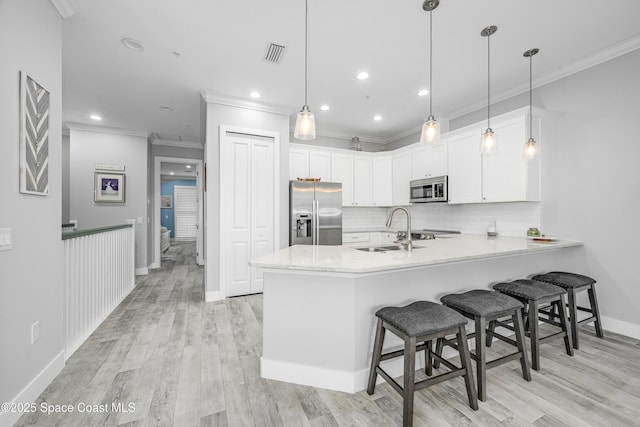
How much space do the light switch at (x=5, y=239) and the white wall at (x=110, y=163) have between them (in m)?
4.25

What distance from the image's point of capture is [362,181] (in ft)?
17.4

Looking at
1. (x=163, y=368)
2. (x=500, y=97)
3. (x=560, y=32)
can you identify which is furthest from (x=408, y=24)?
(x=163, y=368)

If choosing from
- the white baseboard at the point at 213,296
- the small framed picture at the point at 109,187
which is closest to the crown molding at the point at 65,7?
the white baseboard at the point at 213,296

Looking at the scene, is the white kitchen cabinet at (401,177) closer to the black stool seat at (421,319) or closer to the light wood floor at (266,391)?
the light wood floor at (266,391)

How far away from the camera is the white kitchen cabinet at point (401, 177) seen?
16.2 feet

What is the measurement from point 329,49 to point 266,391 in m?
3.00

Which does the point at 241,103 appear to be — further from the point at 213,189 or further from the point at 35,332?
the point at 35,332

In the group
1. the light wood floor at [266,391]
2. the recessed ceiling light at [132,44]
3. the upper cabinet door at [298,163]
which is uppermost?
the recessed ceiling light at [132,44]

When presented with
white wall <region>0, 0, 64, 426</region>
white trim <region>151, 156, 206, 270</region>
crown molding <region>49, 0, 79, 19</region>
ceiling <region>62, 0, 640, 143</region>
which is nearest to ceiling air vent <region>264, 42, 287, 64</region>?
ceiling <region>62, 0, 640, 143</region>

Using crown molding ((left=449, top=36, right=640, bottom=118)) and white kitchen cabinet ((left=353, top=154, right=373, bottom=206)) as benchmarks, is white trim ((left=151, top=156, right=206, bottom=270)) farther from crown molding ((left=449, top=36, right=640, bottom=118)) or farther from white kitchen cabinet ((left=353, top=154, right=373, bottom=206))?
crown molding ((left=449, top=36, right=640, bottom=118))

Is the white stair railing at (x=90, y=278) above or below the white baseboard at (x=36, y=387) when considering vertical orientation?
above

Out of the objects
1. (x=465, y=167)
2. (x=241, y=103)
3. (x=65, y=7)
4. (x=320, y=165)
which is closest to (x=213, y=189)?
(x=241, y=103)

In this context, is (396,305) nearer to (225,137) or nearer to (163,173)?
(225,137)

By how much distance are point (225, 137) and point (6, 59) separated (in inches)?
89.9
